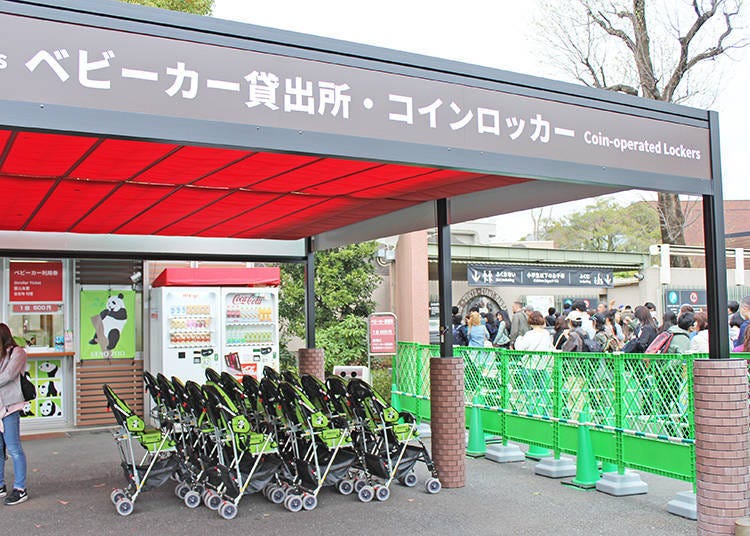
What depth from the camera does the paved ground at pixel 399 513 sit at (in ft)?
19.7

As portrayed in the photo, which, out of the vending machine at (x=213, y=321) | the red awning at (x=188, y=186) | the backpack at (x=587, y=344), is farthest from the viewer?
the vending machine at (x=213, y=321)

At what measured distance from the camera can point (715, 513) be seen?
215 inches

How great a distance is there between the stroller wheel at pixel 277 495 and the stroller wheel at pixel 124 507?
118cm

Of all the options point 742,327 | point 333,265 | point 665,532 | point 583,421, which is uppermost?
point 333,265

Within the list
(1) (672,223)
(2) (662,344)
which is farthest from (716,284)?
(1) (672,223)

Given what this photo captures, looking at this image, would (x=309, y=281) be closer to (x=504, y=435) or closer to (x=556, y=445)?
(x=504, y=435)

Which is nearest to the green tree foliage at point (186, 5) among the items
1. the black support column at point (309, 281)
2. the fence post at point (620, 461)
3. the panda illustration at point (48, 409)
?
the black support column at point (309, 281)

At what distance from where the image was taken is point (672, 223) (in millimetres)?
24859

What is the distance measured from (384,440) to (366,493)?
1.66 feet

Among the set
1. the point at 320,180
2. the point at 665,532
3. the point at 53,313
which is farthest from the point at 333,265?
the point at 665,532

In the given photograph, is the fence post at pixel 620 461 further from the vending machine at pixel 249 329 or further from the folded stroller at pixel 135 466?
the vending machine at pixel 249 329

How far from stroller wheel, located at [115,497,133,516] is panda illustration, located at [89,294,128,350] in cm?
515

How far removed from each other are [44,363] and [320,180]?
6582 millimetres

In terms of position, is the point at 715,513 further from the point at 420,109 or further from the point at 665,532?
the point at 420,109
